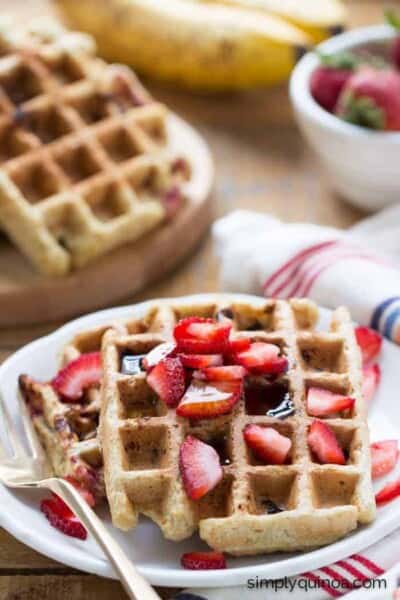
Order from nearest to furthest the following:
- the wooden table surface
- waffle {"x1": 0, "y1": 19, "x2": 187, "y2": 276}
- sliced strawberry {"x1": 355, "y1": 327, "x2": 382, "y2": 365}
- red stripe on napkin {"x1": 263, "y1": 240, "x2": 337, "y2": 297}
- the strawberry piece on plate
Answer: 1. the strawberry piece on plate
2. sliced strawberry {"x1": 355, "y1": 327, "x2": 382, "y2": 365}
3. red stripe on napkin {"x1": 263, "y1": 240, "x2": 337, "y2": 297}
4. waffle {"x1": 0, "y1": 19, "x2": 187, "y2": 276}
5. the wooden table surface

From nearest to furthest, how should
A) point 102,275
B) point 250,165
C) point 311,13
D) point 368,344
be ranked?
point 368,344
point 102,275
point 250,165
point 311,13

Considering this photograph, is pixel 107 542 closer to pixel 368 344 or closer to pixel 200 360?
pixel 200 360

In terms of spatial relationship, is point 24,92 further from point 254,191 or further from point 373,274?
point 373,274

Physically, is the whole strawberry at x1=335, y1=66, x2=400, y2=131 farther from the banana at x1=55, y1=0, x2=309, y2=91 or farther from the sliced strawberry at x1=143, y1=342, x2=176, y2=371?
the sliced strawberry at x1=143, y1=342, x2=176, y2=371

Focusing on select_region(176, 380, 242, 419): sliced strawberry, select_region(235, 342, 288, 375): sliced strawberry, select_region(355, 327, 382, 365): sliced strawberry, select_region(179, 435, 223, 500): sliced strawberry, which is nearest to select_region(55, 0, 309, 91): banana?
select_region(355, 327, 382, 365): sliced strawberry

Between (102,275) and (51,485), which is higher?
(51,485)

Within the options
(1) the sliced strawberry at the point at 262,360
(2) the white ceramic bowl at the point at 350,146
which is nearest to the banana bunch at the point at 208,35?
(2) the white ceramic bowl at the point at 350,146

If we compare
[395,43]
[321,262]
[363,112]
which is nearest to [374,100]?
[363,112]
